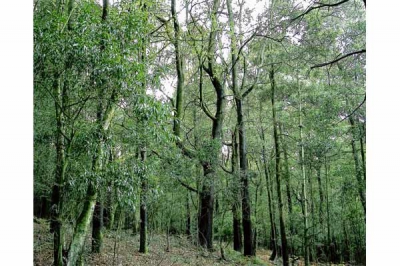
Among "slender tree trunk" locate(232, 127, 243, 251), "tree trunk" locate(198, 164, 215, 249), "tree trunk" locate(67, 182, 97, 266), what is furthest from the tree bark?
"tree trunk" locate(67, 182, 97, 266)

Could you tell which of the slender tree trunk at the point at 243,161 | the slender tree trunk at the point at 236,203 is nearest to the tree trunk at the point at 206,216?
the slender tree trunk at the point at 236,203

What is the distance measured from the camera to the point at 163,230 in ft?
22.3

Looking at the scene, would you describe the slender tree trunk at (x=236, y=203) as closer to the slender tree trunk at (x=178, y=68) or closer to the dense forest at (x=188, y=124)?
the dense forest at (x=188, y=124)

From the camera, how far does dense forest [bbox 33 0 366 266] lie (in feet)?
8.88

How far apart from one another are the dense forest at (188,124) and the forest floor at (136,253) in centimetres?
3

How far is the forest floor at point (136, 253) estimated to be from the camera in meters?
3.94

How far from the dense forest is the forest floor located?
3cm

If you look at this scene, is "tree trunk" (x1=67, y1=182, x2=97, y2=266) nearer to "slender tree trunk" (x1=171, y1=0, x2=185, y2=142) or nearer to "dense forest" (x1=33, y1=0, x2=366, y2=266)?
"dense forest" (x1=33, y1=0, x2=366, y2=266)

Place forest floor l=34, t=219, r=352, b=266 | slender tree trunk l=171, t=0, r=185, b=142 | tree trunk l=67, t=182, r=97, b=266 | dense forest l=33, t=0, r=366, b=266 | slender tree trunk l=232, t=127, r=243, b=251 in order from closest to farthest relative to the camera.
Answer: dense forest l=33, t=0, r=366, b=266
tree trunk l=67, t=182, r=97, b=266
forest floor l=34, t=219, r=352, b=266
slender tree trunk l=232, t=127, r=243, b=251
slender tree trunk l=171, t=0, r=185, b=142

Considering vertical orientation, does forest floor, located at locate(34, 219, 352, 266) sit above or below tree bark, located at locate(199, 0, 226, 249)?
below

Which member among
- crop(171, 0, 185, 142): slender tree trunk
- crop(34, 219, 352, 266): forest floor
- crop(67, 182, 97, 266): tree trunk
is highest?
crop(171, 0, 185, 142): slender tree trunk

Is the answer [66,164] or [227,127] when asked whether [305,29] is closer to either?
[227,127]

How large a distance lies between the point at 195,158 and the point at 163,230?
2.57 meters
